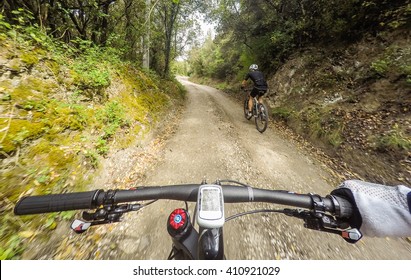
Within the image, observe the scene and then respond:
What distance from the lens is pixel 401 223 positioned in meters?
0.96

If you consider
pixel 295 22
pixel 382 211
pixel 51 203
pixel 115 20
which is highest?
pixel 295 22

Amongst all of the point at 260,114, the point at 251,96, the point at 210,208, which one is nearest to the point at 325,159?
the point at 260,114

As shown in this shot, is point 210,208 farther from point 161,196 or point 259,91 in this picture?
point 259,91

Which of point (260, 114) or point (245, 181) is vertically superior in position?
point (260, 114)

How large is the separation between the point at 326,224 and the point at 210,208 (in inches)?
34.9

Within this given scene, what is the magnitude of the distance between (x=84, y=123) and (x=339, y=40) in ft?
33.2

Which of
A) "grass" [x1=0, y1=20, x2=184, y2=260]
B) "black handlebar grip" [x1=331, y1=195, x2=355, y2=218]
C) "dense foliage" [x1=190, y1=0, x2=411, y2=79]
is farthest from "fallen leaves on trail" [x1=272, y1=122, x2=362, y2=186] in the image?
"grass" [x1=0, y1=20, x2=184, y2=260]

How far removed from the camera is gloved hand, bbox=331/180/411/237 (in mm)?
950

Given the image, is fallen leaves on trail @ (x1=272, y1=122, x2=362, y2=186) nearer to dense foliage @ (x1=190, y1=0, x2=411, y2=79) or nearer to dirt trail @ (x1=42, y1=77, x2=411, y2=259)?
dirt trail @ (x1=42, y1=77, x2=411, y2=259)

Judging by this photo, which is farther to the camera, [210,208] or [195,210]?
[195,210]

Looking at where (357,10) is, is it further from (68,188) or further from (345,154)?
(68,188)

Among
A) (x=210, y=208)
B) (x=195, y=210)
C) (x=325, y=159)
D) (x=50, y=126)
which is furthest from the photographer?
(x=325, y=159)

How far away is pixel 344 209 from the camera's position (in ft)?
3.59

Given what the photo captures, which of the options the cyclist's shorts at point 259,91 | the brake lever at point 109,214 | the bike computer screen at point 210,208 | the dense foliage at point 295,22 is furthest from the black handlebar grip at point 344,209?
the dense foliage at point 295,22
